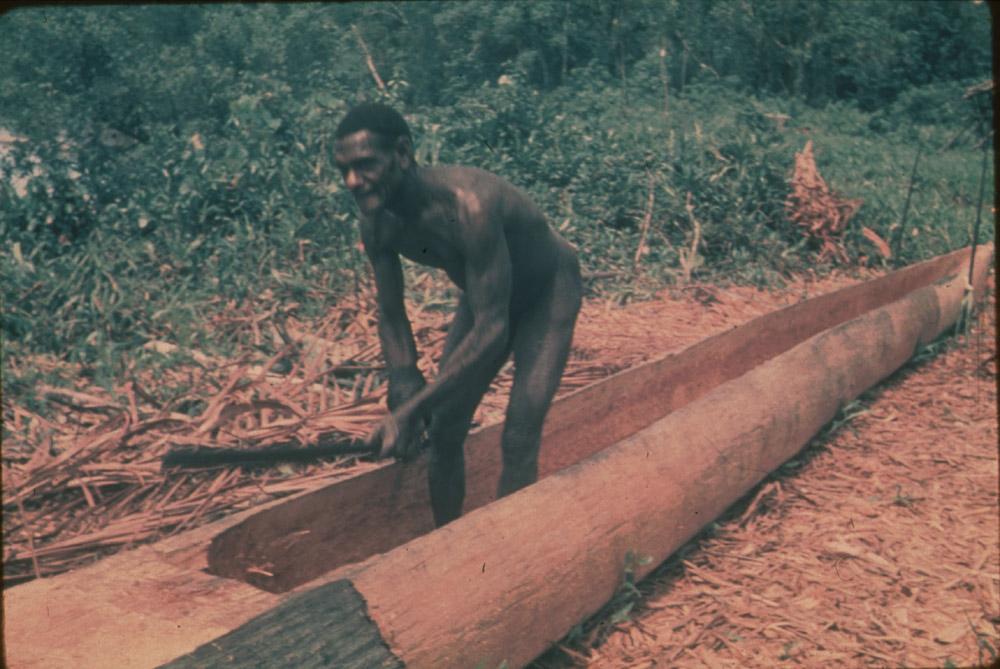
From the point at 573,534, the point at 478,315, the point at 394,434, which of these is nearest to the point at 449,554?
the point at 573,534

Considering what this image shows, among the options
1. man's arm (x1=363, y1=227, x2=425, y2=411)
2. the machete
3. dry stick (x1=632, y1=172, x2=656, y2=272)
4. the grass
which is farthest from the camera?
dry stick (x1=632, y1=172, x2=656, y2=272)

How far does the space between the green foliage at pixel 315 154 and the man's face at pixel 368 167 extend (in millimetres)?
2657

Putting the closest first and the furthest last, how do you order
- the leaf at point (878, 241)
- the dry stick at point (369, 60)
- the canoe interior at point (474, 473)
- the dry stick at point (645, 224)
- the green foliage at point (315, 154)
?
1. the canoe interior at point (474, 473)
2. the green foliage at point (315, 154)
3. the dry stick at point (645, 224)
4. the dry stick at point (369, 60)
5. the leaf at point (878, 241)

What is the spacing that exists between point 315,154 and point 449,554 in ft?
18.5

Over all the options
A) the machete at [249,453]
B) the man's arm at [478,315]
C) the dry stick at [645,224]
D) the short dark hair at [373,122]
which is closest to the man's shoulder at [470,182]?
the man's arm at [478,315]

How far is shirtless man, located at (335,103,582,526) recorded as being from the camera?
2.77m

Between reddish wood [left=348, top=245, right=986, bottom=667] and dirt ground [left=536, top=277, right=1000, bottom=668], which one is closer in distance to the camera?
reddish wood [left=348, top=245, right=986, bottom=667]

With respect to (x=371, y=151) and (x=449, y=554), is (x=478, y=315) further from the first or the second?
(x=449, y=554)

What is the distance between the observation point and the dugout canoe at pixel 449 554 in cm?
188

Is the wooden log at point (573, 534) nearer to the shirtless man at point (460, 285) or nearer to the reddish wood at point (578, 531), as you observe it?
the reddish wood at point (578, 531)

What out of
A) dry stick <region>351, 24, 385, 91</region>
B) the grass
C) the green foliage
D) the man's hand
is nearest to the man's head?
the man's hand

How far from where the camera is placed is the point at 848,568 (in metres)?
3.44

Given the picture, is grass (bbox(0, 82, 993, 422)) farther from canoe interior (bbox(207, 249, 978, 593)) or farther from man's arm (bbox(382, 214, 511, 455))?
man's arm (bbox(382, 214, 511, 455))

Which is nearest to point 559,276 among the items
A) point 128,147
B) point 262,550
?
point 262,550
